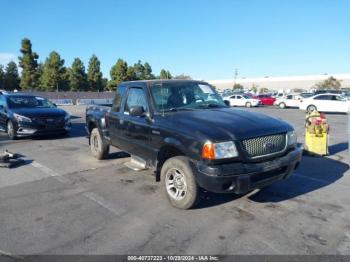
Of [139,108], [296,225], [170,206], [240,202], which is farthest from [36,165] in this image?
[296,225]

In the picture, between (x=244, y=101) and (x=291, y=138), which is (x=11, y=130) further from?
(x=244, y=101)

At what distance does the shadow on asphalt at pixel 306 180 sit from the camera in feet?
17.2

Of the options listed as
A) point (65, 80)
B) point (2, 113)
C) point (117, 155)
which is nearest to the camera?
point (117, 155)

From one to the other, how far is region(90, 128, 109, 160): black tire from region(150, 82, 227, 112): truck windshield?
2613 mm

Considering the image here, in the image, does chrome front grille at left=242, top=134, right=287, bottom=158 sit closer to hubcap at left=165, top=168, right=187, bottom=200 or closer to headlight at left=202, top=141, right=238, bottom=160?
headlight at left=202, top=141, right=238, bottom=160

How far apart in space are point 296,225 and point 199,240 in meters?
1.33

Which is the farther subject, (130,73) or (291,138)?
(130,73)

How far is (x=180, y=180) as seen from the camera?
469cm

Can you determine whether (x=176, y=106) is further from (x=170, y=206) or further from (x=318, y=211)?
(x=318, y=211)

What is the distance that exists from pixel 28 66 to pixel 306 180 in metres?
57.0

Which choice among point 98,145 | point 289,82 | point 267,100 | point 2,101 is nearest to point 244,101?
point 267,100

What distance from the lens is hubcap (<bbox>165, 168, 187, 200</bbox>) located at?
4.64m

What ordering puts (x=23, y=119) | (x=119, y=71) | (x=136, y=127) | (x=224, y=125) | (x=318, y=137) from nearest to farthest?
1. (x=224, y=125)
2. (x=136, y=127)
3. (x=318, y=137)
4. (x=23, y=119)
5. (x=119, y=71)

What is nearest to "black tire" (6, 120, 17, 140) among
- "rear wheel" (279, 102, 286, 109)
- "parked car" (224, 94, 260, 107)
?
"rear wheel" (279, 102, 286, 109)
